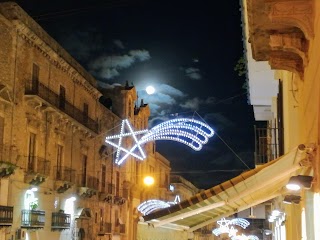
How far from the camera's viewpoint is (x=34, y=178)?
2227 cm

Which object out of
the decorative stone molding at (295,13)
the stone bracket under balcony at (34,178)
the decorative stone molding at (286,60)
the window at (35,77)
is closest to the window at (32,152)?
the stone bracket under balcony at (34,178)

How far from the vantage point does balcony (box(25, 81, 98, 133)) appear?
2283 centimetres

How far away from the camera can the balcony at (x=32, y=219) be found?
21359 millimetres

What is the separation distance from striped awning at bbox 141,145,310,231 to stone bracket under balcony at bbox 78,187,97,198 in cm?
1467

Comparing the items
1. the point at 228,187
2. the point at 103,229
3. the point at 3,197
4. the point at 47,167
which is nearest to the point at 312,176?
the point at 228,187

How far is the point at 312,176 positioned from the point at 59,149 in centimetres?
2104

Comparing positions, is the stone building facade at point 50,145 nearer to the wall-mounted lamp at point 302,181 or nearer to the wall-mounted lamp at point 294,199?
the wall-mounted lamp at point 294,199

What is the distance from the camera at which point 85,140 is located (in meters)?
30.1

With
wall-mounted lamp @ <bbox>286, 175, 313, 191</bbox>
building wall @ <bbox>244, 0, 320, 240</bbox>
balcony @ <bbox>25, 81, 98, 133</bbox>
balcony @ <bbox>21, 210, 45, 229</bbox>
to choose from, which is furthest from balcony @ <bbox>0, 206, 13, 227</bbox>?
wall-mounted lamp @ <bbox>286, 175, 313, 191</bbox>

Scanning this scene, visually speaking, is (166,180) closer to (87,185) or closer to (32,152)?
(87,185)

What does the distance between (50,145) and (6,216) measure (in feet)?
19.3

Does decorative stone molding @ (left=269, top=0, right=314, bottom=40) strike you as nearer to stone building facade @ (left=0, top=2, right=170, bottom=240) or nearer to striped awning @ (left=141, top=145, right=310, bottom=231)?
striped awning @ (left=141, top=145, right=310, bottom=231)

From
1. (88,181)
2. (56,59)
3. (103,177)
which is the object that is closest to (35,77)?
(56,59)

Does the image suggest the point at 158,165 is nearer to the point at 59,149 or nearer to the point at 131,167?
the point at 131,167
